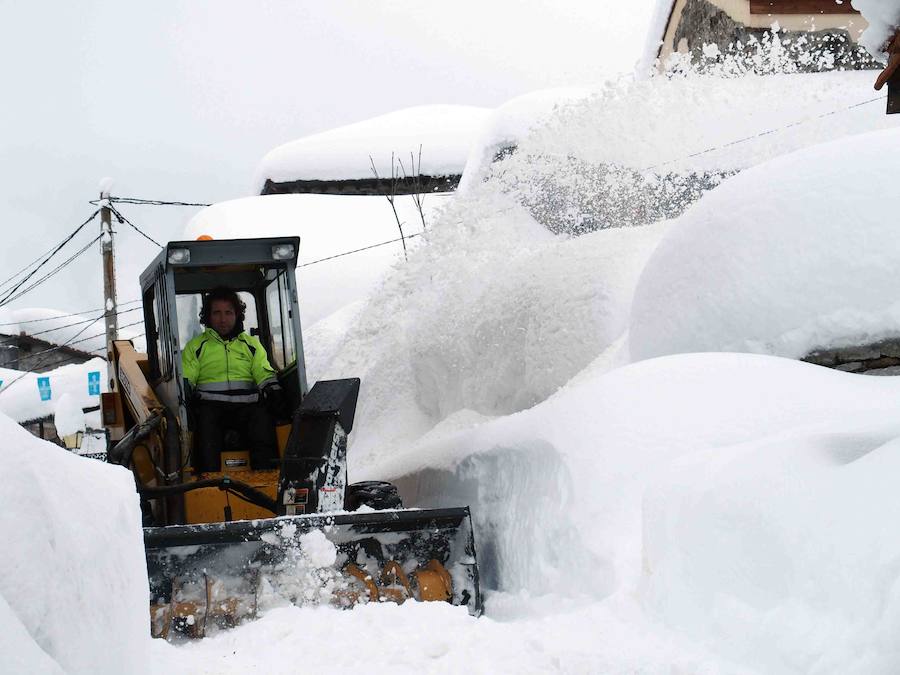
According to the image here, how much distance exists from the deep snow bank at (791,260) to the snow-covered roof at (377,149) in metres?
22.1

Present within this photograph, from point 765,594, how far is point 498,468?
2865 millimetres

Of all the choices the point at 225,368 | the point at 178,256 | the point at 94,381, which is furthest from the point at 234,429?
the point at 94,381

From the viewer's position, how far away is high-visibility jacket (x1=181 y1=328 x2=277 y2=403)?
6039 mm

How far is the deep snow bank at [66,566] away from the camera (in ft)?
5.38

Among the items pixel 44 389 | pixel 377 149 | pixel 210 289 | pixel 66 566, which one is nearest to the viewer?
pixel 66 566

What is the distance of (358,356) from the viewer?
45.2 feet

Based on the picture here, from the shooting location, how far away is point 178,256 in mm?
6047

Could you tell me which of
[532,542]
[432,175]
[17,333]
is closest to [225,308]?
[532,542]

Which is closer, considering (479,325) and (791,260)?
(791,260)

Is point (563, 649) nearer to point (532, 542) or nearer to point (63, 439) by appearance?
point (532, 542)

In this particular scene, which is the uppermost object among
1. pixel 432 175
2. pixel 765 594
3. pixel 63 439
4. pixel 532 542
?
pixel 432 175

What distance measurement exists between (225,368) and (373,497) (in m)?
1.17

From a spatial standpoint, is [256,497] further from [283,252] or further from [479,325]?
[479,325]

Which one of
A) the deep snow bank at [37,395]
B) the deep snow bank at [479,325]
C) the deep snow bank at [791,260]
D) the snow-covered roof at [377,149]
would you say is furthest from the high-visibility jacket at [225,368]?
the deep snow bank at [37,395]
